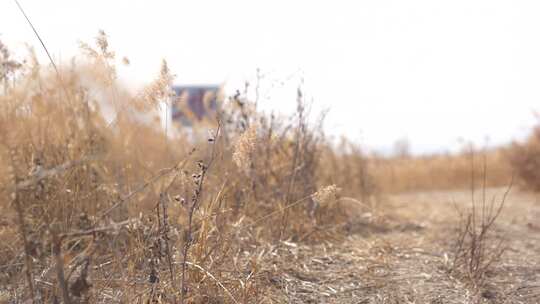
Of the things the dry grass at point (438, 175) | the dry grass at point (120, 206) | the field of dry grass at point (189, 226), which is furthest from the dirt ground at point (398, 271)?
→ the dry grass at point (438, 175)

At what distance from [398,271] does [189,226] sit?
1101 millimetres

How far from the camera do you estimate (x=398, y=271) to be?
7.05 feet

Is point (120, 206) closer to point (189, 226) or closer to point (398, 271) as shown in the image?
point (189, 226)

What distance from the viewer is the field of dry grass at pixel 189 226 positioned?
1462mm

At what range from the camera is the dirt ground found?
1837 mm

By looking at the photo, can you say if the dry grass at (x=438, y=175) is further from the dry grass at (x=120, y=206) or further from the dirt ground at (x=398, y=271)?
the dry grass at (x=120, y=206)

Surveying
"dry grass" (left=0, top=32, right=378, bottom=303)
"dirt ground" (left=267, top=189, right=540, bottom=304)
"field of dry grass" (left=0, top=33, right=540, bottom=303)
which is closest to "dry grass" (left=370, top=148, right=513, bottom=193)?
"field of dry grass" (left=0, top=33, right=540, bottom=303)

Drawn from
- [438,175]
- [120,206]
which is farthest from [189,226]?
[438,175]

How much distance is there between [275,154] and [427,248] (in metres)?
1.04

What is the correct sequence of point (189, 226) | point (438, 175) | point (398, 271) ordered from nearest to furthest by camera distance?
1. point (189, 226)
2. point (398, 271)
3. point (438, 175)

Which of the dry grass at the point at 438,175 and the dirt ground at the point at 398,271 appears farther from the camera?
the dry grass at the point at 438,175

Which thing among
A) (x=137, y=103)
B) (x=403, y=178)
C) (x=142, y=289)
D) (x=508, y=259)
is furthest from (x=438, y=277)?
(x=403, y=178)

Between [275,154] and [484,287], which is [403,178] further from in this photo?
[484,287]

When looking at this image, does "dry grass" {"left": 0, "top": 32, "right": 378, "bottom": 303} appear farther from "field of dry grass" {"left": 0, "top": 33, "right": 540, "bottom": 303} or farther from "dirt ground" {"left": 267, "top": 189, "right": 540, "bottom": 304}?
"dirt ground" {"left": 267, "top": 189, "right": 540, "bottom": 304}
